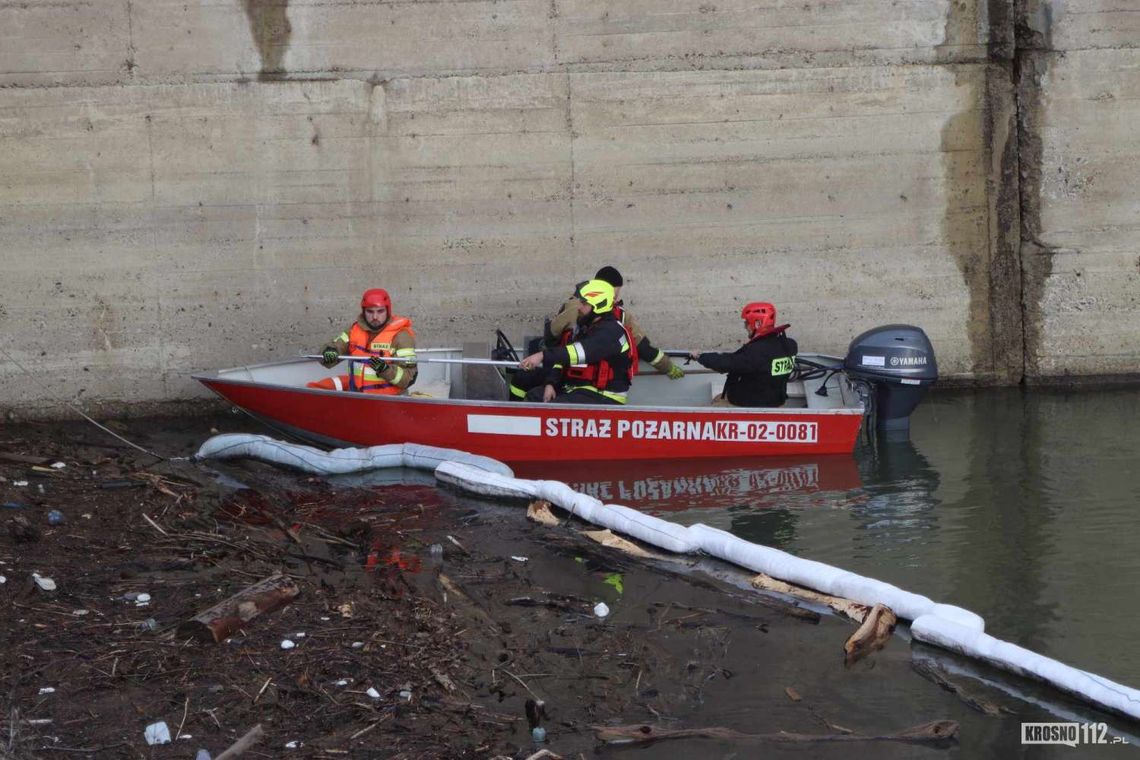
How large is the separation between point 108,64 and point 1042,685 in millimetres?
9027

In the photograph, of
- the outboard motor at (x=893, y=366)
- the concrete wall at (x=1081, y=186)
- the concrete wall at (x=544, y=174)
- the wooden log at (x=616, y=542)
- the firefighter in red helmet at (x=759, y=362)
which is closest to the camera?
the wooden log at (x=616, y=542)

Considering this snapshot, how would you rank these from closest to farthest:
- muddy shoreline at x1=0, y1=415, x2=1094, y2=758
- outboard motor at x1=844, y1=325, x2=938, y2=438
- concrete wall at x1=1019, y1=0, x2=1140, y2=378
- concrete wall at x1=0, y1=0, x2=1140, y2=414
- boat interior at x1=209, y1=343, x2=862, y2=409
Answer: muddy shoreline at x1=0, y1=415, x2=1094, y2=758 < outboard motor at x1=844, y1=325, x2=938, y2=438 < boat interior at x1=209, y1=343, x2=862, y2=409 < concrete wall at x1=0, y1=0, x2=1140, y2=414 < concrete wall at x1=1019, y1=0, x2=1140, y2=378

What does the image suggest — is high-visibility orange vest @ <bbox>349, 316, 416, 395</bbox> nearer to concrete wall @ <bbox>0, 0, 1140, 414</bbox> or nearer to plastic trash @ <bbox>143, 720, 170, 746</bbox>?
concrete wall @ <bbox>0, 0, 1140, 414</bbox>

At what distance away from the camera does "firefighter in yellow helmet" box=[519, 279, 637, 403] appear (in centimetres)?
940

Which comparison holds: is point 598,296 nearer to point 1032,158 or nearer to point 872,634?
point 872,634

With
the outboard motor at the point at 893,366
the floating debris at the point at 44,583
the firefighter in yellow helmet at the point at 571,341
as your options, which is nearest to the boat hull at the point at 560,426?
the firefighter in yellow helmet at the point at 571,341

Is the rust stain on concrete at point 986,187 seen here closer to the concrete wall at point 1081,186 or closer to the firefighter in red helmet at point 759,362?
the concrete wall at point 1081,186

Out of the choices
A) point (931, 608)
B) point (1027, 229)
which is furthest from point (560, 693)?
point (1027, 229)

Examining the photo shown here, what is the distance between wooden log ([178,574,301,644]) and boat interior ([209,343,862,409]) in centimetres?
379

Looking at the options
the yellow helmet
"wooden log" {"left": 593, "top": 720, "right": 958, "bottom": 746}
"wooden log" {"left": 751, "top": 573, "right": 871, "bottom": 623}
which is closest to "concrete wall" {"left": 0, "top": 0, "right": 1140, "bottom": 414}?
the yellow helmet

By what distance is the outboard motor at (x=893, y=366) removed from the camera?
9.73 metres

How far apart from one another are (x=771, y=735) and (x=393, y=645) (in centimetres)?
177

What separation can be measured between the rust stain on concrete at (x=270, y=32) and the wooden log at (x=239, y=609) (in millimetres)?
5935

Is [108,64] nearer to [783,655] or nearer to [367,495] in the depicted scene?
[367,495]
